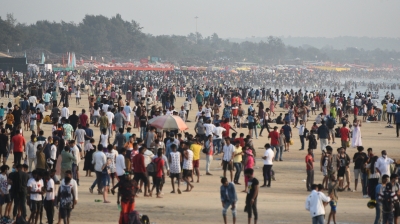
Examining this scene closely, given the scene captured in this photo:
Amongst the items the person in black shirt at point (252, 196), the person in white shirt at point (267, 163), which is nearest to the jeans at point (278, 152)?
the person in white shirt at point (267, 163)

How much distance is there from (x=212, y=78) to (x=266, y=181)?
3138 inches

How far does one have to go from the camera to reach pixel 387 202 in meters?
13.4

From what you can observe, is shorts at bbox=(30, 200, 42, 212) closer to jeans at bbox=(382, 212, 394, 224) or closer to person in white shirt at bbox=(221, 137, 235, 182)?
jeans at bbox=(382, 212, 394, 224)

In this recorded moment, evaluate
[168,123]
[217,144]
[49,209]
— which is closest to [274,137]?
[217,144]

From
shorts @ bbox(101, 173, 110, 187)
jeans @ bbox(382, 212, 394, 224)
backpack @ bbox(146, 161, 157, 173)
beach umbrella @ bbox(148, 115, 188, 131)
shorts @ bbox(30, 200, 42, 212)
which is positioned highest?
beach umbrella @ bbox(148, 115, 188, 131)

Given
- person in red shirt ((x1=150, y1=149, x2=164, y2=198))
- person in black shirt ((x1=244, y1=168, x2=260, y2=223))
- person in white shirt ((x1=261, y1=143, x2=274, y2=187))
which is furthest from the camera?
person in white shirt ((x1=261, y1=143, x2=274, y2=187))

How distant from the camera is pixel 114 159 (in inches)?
632

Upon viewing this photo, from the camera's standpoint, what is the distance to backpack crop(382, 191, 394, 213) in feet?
43.8

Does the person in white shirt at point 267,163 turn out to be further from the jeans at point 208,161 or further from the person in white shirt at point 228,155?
the jeans at point 208,161

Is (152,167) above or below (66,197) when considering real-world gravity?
above

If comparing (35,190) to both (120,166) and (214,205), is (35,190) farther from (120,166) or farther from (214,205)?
(214,205)

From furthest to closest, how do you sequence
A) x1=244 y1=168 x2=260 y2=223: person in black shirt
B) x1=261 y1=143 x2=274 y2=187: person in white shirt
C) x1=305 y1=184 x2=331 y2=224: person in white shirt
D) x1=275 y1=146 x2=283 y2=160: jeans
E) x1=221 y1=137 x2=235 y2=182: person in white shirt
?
x1=275 y1=146 x2=283 y2=160: jeans
x1=221 y1=137 x2=235 y2=182: person in white shirt
x1=261 y1=143 x2=274 y2=187: person in white shirt
x1=244 y1=168 x2=260 y2=223: person in black shirt
x1=305 y1=184 x2=331 y2=224: person in white shirt

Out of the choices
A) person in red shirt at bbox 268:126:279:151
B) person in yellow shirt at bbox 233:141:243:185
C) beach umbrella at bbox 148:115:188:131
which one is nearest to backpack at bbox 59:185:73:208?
person in yellow shirt at bbox 233:141:243:185

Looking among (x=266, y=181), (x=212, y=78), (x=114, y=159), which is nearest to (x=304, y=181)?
(x=266, y=181)
